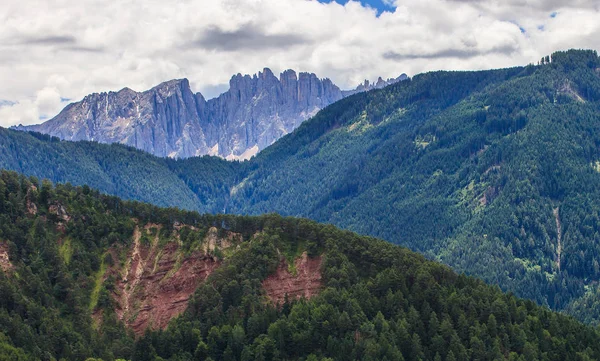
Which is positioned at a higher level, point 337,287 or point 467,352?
point 337,287

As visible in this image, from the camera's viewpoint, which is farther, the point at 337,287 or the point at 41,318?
the point at 337,287

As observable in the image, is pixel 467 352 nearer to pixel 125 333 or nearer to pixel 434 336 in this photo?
pixel 434 336

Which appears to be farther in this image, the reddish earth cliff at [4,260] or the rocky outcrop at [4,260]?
the reddish earth cliff at [4,260]

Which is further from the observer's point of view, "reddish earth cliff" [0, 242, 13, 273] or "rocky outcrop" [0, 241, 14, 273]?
"reddish earth cliff" [0, 242, 13, 273]

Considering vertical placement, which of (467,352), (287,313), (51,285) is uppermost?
(51,285)

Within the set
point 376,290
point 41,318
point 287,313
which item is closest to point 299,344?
point 287,313

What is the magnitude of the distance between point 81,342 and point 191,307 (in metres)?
27.1

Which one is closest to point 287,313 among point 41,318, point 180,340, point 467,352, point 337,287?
point 337,287

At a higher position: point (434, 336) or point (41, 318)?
point (41, 318)

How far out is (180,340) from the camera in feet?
604

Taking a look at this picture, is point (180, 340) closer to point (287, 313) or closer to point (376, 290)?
point (287, 313)

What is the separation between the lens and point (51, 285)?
641 feet

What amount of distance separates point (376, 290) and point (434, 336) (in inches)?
709

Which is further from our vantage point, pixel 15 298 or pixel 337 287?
pixel 337 287
